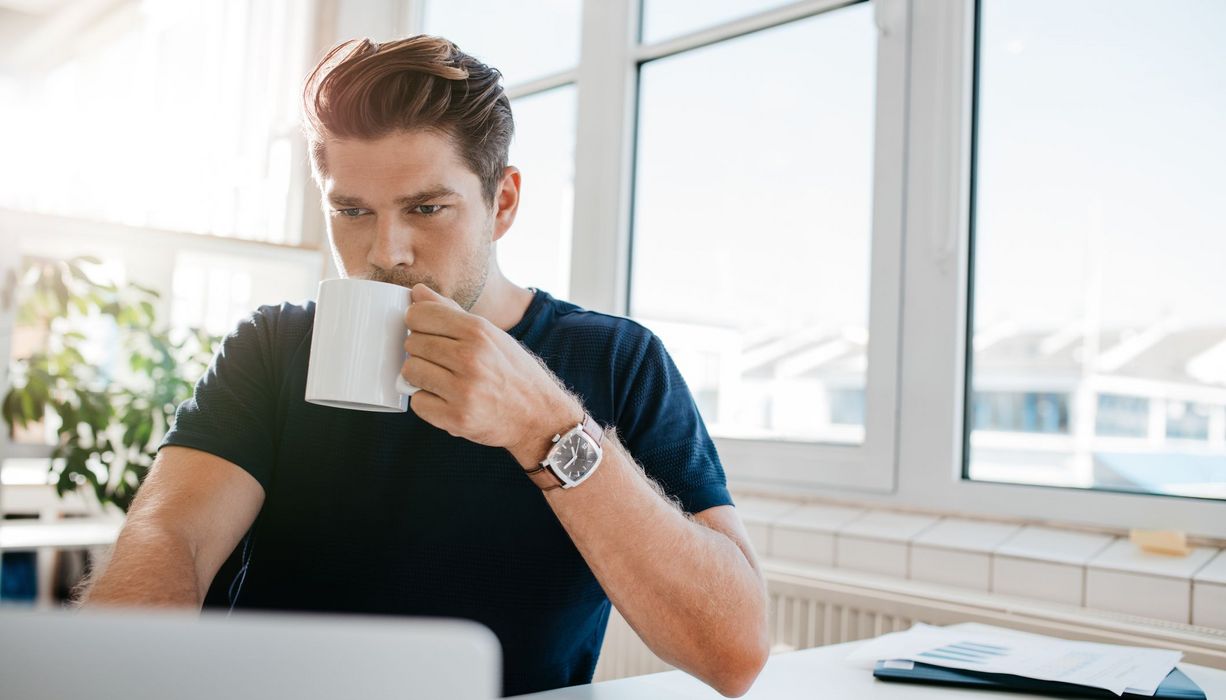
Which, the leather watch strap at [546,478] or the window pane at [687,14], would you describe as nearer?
the leather watch strap at [546,478]

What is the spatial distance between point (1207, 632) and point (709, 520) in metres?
0.75

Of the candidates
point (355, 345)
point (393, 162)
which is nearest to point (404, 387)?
point (355, 345)

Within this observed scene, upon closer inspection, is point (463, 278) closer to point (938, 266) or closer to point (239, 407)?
point (239, 407)

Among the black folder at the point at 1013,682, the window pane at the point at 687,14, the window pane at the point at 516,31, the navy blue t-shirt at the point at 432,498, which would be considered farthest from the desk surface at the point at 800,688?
the window pane at the point at 516,31

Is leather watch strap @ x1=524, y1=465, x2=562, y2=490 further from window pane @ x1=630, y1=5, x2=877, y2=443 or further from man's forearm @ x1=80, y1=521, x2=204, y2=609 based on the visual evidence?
window pane @ x1=630, y1=5, x2=877, y2=443

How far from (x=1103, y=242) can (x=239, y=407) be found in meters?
1.39

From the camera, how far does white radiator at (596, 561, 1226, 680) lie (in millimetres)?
1275

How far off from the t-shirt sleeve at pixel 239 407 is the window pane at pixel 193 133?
2124 millimetres

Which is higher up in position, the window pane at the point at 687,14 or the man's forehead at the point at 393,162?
the window pane at the point at 687,14

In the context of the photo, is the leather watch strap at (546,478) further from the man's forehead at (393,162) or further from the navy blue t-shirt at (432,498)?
the man's forehead at (393,162)

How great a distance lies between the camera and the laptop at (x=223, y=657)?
28 cm

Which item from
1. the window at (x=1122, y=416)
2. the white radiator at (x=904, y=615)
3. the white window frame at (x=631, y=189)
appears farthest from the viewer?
the white window frame at (x=631, y=189)

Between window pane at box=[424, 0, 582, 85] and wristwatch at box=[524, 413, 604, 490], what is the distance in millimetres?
1937

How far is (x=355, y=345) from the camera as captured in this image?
0.75 meters
